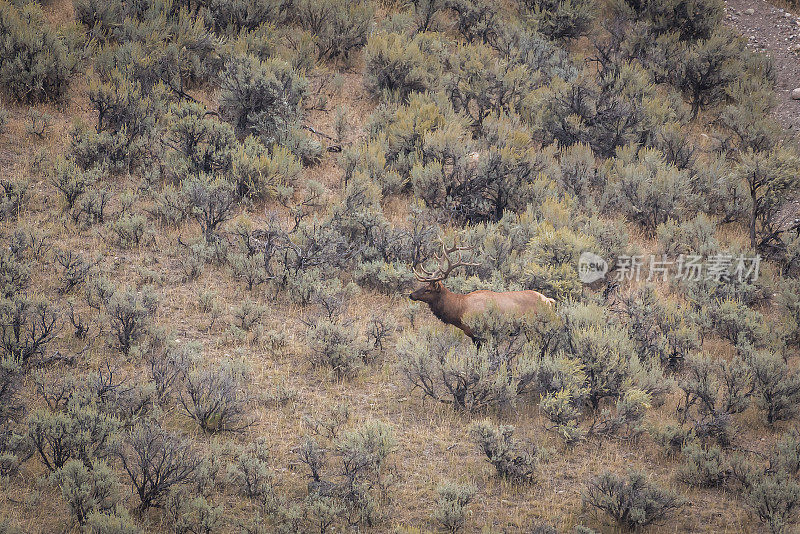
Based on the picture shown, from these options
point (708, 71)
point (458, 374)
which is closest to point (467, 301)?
point (458, 374)

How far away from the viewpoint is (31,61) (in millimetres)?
14172

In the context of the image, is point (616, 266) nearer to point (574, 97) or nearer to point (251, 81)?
point (574, 97)

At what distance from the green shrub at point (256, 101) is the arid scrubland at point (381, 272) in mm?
63

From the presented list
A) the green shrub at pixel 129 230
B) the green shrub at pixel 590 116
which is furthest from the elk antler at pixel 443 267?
the green shrub at pixel 590 116

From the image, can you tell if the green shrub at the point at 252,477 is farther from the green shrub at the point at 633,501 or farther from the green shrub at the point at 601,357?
the green shrub at the point at 601,357

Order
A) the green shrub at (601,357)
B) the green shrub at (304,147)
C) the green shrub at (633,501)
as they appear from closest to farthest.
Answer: the green shrub at (633,501), the green shrub at (601,357), the green shrub at (304,147)

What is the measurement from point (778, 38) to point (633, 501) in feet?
57.6

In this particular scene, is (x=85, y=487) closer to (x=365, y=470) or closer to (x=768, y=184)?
(x=365, y=470)

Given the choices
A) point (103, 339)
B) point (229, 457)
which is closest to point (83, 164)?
point (103, 339)

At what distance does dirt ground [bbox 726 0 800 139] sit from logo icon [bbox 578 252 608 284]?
27.8 feet

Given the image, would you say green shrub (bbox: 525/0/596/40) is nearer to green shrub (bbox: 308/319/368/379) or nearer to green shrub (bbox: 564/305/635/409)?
green shrub (bbox: 564/305/635/409)

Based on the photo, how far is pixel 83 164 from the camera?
42.0 feet

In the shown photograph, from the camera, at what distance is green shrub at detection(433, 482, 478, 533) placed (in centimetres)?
694

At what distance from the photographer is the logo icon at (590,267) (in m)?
11.2
